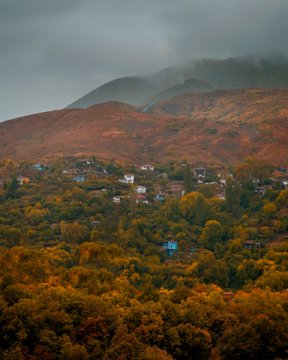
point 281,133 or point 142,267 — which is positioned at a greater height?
point 281,133

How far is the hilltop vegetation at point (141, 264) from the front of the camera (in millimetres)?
32062

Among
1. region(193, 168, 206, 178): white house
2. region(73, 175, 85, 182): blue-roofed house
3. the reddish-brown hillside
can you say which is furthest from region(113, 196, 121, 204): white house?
the reddish-brown hillside

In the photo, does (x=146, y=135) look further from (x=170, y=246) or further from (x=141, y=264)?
(x=141, y=264)

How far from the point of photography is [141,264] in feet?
182

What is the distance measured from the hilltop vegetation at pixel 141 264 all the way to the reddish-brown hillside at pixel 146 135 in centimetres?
1696

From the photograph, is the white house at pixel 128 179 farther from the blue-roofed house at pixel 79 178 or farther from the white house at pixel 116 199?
the white house at pixel 116 199

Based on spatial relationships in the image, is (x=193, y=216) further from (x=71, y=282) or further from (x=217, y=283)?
(x=71, y=282)

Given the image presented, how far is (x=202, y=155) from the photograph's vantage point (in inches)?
5202

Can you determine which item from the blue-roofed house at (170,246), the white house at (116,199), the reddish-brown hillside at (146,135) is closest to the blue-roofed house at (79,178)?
the white house at (116,199)

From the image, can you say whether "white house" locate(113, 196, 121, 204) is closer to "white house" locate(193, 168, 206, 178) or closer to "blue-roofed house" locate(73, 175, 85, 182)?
"blue-roofed house" locate(73, 175, 85, 182)

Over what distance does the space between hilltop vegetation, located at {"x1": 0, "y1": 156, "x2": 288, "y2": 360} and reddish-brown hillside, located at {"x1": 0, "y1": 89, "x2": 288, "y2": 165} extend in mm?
16957

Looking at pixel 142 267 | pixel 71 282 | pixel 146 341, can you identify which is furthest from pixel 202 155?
pixel 146 341

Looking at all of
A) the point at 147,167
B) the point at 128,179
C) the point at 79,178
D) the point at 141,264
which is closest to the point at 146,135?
the point at 147,167

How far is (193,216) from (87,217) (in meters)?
13.9
